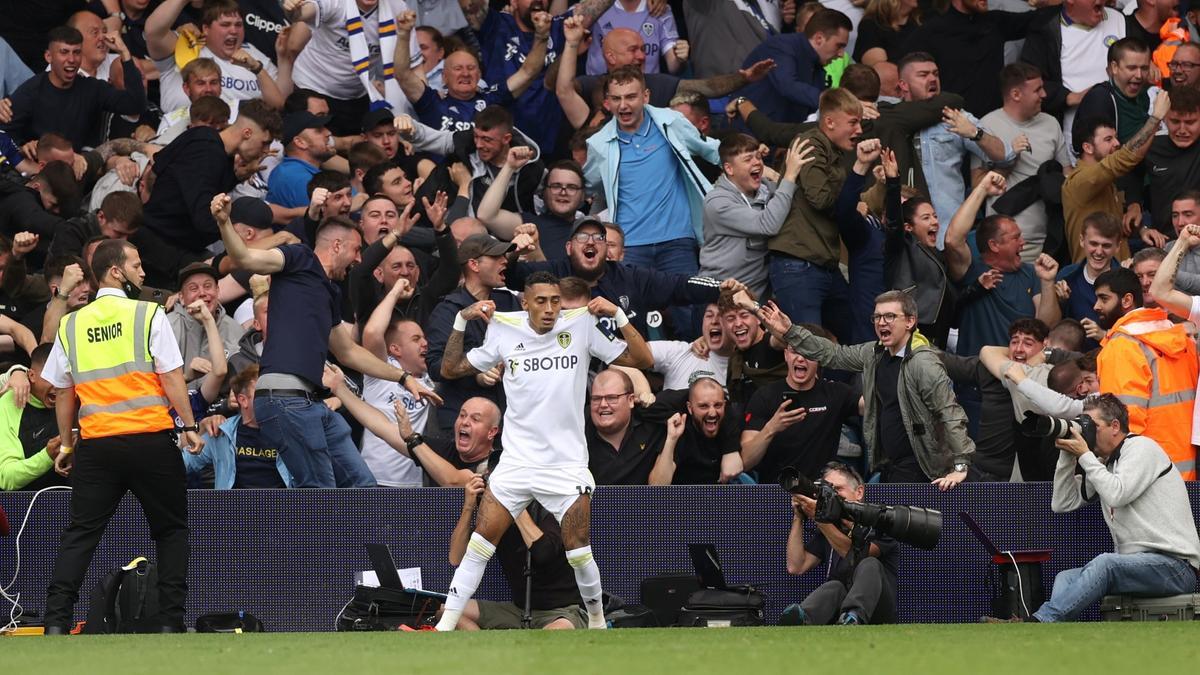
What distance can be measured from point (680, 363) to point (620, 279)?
720mm

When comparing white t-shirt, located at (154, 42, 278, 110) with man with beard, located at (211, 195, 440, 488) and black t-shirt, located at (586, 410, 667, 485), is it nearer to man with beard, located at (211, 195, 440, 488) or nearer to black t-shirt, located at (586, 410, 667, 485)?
man with beard, located at (211, 195, 440, 488)

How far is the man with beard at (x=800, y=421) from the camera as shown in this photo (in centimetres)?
1138

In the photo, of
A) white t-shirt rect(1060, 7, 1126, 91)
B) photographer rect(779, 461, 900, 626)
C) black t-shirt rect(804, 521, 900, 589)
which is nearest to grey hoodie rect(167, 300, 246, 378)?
photographer rect(779, 461, 900, 626)

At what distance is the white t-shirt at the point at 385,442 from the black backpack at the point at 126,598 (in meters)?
1.81

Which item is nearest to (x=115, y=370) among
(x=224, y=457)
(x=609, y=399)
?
(x=224, y=457)

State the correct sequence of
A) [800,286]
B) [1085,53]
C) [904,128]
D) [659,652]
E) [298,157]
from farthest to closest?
[1085,53]
[298,157]
[904,128]
[800,286]
[659,652]

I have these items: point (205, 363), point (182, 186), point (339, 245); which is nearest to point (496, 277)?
point (339, 245)

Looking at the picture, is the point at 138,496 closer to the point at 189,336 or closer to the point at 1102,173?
the point at 189,336

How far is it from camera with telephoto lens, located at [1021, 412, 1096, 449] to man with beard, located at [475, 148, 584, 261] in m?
4.34

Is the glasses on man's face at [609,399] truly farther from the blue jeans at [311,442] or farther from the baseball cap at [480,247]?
the blue jeans at [311,442]

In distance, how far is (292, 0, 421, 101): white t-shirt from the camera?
49.7 feet

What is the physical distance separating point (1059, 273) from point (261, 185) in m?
6.06

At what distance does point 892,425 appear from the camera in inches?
439

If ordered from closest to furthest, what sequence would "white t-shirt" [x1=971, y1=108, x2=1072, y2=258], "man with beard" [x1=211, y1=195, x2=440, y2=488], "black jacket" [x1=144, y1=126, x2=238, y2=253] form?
"man with beard" [x1=211, y1=195, x2=440, y2=488] < "black jacket" [x1=144, y1=126, x2=238, y2=253] < "white t-shirt" [x1=971, y1=108, x2=1072, y2=258]
